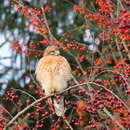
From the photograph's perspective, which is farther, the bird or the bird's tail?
the bird

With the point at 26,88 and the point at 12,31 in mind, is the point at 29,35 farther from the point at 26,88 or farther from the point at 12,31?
the point at 26,88

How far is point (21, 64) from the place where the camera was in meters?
9.10

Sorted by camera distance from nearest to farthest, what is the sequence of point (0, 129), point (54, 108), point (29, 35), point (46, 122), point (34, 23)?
1. point (0, 129)
2. point (54, 108)
3. point (34, 23)
4. point (46, 122)
5. point (29, 35)

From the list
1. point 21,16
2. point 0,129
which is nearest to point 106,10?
point 0,129

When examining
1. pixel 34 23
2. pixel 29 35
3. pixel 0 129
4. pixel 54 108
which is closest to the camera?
pixel 0 129

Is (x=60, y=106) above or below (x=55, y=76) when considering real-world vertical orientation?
below

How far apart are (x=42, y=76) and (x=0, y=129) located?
1234mm

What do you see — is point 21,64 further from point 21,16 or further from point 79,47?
point 79,47

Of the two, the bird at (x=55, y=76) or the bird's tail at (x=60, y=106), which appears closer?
the bird's tail at (x=60, y=106)

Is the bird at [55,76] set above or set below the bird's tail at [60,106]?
above

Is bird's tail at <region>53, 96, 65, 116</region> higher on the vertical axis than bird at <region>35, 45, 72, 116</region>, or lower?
lower

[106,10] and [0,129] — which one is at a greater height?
[106,10]

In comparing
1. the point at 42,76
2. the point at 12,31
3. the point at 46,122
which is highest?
the point at 12,31

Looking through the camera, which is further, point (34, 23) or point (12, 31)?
point (12, 31)
